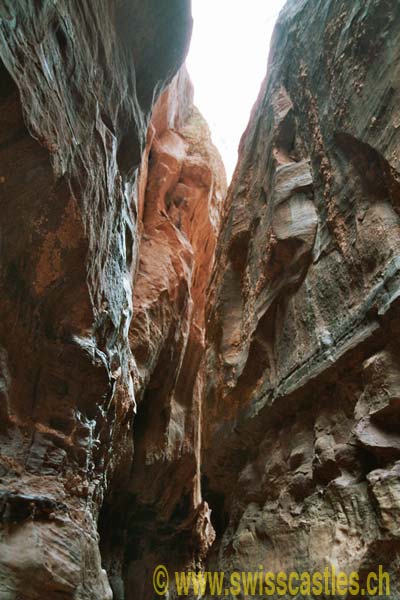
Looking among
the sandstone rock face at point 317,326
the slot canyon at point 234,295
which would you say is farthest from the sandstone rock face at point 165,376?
the sandstone rock face at point 317,326

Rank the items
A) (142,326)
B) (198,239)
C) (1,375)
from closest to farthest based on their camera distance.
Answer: (1,375), (142,326), (198,239)

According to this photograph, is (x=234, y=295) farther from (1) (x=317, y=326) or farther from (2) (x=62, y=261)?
(2) (x=62, y=261)

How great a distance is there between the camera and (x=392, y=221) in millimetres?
4441

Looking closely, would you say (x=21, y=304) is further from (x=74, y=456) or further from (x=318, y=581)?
(x=318, y=581)

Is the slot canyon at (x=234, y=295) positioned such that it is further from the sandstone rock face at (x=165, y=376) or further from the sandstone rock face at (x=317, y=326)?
the sandstone rock face at (x=165, y=376)

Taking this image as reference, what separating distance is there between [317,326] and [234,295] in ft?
9.36

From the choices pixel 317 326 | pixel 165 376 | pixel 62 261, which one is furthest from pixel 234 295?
pixel 165 376

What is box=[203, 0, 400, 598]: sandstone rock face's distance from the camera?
13.2ft

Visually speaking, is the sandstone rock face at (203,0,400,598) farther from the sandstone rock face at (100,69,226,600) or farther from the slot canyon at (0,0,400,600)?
the sandstone rock face at (100,69,226,600)

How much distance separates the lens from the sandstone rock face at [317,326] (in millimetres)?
4012

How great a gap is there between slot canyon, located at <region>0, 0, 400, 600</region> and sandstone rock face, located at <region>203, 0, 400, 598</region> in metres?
0.02

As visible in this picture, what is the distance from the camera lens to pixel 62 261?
17.4 ft

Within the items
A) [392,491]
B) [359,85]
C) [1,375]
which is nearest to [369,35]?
[359,85]

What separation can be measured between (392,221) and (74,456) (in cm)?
428
